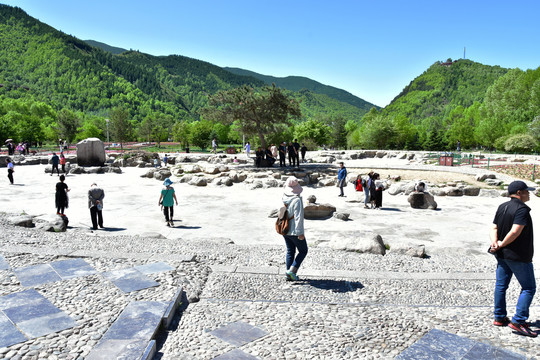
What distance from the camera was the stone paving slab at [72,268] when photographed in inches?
234

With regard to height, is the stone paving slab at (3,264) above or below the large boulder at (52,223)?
above

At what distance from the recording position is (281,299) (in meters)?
5.58

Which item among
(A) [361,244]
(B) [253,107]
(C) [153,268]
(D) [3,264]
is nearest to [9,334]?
(C) [153,268]

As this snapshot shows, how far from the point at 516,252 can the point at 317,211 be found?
9.26 metres

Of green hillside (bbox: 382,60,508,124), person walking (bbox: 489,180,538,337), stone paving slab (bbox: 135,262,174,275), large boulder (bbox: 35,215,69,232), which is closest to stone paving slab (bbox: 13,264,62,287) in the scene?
stone paving slab (bbox: 135,262,174,275)

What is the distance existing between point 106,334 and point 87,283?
179 cm

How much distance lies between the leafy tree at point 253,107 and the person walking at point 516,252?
24792 millimetres

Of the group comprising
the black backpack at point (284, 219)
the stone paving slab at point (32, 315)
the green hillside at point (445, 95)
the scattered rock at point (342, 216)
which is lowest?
the scattered rock at point (342, 216)

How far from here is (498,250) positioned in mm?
4547

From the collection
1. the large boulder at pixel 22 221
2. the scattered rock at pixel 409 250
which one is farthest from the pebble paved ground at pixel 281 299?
the large boulder at pixel 22 221

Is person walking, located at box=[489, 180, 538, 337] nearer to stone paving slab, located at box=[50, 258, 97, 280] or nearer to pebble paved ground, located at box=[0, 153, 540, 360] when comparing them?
pebble paved ground, located at box=[0, 153, 540, 360]

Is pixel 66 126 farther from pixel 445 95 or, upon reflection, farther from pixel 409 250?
pixel 445 95

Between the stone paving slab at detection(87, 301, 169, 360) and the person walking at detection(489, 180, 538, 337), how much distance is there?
4.41 meters

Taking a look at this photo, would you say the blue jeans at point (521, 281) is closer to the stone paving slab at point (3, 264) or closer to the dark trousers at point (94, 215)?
the stone paving slab at point (3, 264)
